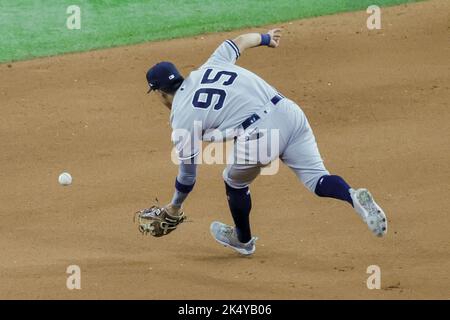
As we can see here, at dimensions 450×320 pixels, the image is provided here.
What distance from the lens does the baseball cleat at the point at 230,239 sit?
8820 millimetres

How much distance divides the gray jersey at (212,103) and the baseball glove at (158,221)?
0.78 metres

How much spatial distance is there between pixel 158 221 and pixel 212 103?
3.98 feet

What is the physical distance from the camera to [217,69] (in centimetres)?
827

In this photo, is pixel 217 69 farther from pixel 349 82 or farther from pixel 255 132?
pixel 349 82

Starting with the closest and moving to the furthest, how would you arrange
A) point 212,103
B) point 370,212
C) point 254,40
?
1. point 370,212
2. point 212,103
3. point 254,40

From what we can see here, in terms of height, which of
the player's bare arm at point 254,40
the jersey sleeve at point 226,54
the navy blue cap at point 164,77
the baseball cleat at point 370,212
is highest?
the player's bare arm at point 254,40

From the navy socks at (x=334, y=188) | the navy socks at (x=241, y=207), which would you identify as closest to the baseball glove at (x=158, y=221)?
the navy socks at (x=241, y=207)

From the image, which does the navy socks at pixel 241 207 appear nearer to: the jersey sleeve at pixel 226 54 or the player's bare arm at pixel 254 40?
the jersey sleeve at pixel 226 54

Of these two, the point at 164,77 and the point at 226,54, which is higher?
the point at 226,54

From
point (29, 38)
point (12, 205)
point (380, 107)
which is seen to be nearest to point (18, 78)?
point (29, 38)

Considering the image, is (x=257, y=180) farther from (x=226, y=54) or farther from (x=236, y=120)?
(x=236, y=120)

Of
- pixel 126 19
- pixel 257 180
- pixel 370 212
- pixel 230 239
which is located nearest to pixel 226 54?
pixel 230 239

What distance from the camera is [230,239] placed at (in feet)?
29.0

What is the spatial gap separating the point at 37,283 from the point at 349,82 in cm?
548
